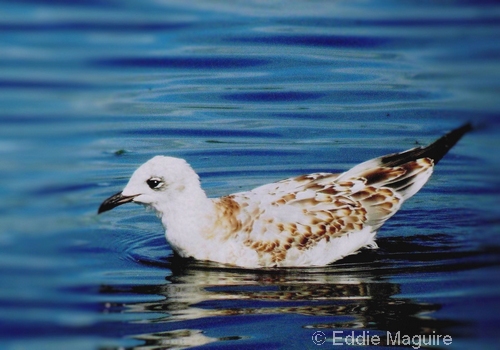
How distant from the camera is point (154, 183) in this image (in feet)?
30.3

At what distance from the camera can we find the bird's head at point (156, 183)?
9.16 m

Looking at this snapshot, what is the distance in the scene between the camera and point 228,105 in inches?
532

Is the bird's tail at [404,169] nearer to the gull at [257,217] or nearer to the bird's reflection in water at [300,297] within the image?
the gull at [257,217]

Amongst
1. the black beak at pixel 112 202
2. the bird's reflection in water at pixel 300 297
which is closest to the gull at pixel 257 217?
the black beak at pixel 112 202

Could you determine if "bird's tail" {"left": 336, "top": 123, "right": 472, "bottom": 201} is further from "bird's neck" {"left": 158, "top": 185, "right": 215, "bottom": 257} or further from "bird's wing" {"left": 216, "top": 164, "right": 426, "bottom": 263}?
"bird's neck" {"left": 158, "top": 185, "right": 215, "bottom": 257}

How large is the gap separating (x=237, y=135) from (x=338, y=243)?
3.38m

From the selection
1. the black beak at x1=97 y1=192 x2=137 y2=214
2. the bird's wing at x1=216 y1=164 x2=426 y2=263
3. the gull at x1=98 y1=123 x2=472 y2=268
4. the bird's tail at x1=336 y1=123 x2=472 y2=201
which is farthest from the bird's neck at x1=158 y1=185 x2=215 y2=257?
the bird's tail at x1=336 y1=123 x2=472 y2=201

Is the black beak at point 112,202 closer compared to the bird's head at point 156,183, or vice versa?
the black beak at point 112,202

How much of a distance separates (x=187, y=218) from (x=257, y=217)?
0.57m

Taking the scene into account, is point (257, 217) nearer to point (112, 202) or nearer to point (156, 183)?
point (156, 183)

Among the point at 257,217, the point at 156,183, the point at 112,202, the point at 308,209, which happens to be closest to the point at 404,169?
the point at 308,209

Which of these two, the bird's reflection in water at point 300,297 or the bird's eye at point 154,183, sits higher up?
the bird's eye at point 154,183

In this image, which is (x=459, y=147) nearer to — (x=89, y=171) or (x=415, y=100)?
(x=415, y=100)

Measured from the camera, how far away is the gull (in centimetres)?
920
